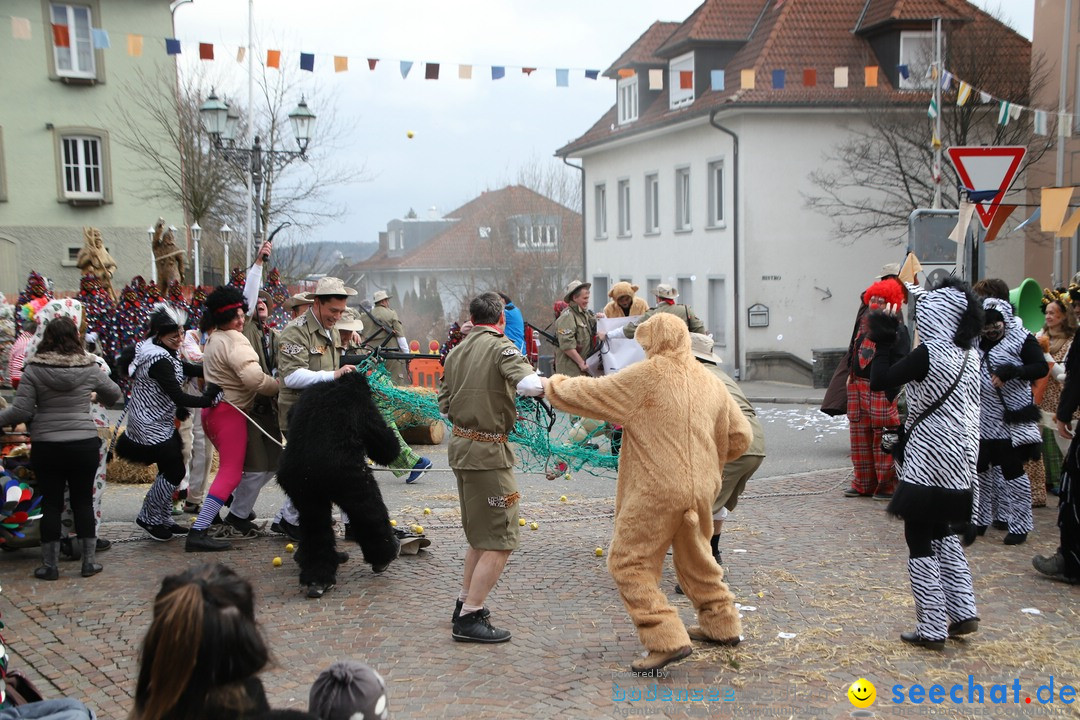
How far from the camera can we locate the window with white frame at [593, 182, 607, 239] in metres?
35.8

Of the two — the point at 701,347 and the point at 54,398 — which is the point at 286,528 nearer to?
the point at 54,398

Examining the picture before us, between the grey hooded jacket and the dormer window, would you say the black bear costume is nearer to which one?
the grey hooded jacket

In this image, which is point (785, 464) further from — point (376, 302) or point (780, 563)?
point (376, 302)

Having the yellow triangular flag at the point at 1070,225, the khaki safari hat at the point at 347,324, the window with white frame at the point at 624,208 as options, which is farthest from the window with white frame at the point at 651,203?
the khaki safari hat at the point at 347,324

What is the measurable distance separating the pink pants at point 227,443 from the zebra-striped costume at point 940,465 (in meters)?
4.58

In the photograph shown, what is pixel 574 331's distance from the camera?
40.8 ft

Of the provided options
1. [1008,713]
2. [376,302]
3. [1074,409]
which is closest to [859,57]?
[376,302]

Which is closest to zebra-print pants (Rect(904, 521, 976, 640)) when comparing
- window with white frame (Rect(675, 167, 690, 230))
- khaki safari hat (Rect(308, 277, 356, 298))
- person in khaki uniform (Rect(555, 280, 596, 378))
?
khaki safari hat (Rect(308, 277, 356, 298))

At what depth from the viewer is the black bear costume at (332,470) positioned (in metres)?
6.53

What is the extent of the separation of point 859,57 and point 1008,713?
1038 inches

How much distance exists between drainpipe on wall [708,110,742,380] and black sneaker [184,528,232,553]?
21.2 meters

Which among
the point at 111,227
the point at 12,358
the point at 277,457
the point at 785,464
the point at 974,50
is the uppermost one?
the point at 974,50

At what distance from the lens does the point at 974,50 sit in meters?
24.5

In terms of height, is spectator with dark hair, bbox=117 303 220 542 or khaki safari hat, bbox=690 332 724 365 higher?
khaki safari hat, bbox=690 332 724 365
